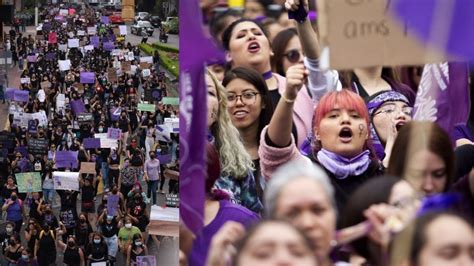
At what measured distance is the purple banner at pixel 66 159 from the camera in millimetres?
13383

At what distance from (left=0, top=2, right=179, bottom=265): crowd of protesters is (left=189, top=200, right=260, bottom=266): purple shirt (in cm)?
866

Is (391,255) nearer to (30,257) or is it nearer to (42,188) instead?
(30,257)

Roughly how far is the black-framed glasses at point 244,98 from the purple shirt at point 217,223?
0.26 m

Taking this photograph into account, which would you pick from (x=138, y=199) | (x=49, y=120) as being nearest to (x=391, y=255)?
(x=138, y=199)

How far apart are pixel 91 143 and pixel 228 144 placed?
1206 cm

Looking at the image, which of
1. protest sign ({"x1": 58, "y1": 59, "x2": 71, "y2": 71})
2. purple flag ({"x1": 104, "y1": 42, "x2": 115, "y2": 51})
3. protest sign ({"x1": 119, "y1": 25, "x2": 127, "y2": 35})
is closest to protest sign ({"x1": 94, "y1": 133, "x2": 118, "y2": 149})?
protest sign ({"x1": 119, "y1": 25, "x2": 127, "y2": 35})

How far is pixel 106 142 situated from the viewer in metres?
14.5

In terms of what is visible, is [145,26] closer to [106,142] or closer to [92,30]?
[106,142]

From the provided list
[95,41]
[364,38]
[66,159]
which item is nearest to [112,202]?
[66,159]

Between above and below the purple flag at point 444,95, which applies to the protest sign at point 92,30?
above

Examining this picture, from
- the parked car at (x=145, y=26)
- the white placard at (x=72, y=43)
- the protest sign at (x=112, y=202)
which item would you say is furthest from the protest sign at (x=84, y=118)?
the white placard at (x=72, y=43)

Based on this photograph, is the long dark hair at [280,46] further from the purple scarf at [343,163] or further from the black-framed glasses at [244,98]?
the purple scarf at [343,163]

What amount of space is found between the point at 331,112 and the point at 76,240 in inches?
372

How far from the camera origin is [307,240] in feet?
5.49
